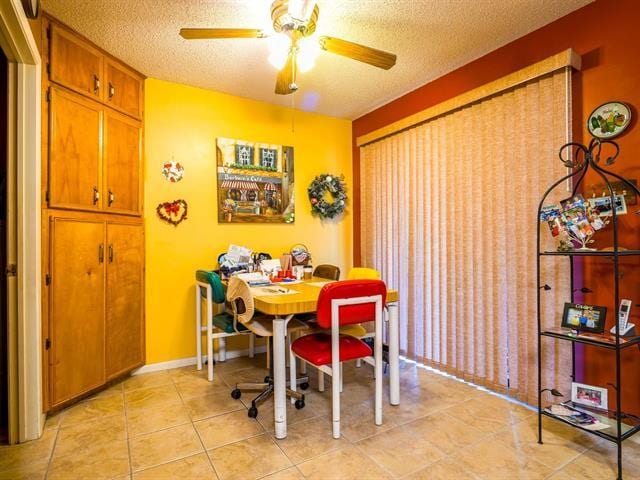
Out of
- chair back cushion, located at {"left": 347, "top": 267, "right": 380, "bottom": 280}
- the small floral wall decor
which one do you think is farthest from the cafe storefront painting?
chair back cushion, located at {"left": 347, "top": 267, "right": 380, "bottom": 280}

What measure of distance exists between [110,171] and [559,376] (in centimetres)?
350

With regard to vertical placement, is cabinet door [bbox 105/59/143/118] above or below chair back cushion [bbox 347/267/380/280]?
above

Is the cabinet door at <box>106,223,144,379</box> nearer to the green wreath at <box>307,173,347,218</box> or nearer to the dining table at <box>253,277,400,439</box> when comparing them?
the dining table at <box>253,277,400,439</box>

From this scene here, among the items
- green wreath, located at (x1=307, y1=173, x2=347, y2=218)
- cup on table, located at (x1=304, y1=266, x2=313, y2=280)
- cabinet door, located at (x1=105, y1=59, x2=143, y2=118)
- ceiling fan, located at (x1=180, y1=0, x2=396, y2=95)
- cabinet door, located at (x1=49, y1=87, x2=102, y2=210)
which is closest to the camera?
ceiling fan, located at (x1=180, y1=0, x2=396, y2=95)

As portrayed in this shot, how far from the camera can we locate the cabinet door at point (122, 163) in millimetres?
2695

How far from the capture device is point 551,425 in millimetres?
2176

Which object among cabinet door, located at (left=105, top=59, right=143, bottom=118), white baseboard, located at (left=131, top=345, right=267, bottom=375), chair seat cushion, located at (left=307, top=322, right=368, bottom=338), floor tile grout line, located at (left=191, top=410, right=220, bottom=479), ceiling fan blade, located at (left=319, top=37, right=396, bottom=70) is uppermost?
cabinet door, located at (left=105, top=59, right=143, bottom=118)

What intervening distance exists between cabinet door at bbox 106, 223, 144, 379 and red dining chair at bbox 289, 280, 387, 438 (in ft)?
5.02

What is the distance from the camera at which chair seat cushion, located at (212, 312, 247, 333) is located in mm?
2666

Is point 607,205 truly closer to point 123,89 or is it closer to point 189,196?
point 189,196

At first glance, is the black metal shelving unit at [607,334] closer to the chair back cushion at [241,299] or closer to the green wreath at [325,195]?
the chair back cushion at [241,299]

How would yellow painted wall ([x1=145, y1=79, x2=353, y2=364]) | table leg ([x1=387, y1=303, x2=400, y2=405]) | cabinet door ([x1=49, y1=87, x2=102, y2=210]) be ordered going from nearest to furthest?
cabinet door ([x1=49, y1=87, x2=102, y2=210])
table leg ([x1=387, y1=303, x2=400, y2=405])
yellow painted wall ([x1=145, y1=79, x2=353, y2=364])

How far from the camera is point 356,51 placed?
2020 mm

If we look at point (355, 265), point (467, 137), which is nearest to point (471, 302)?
point (467, 137)
